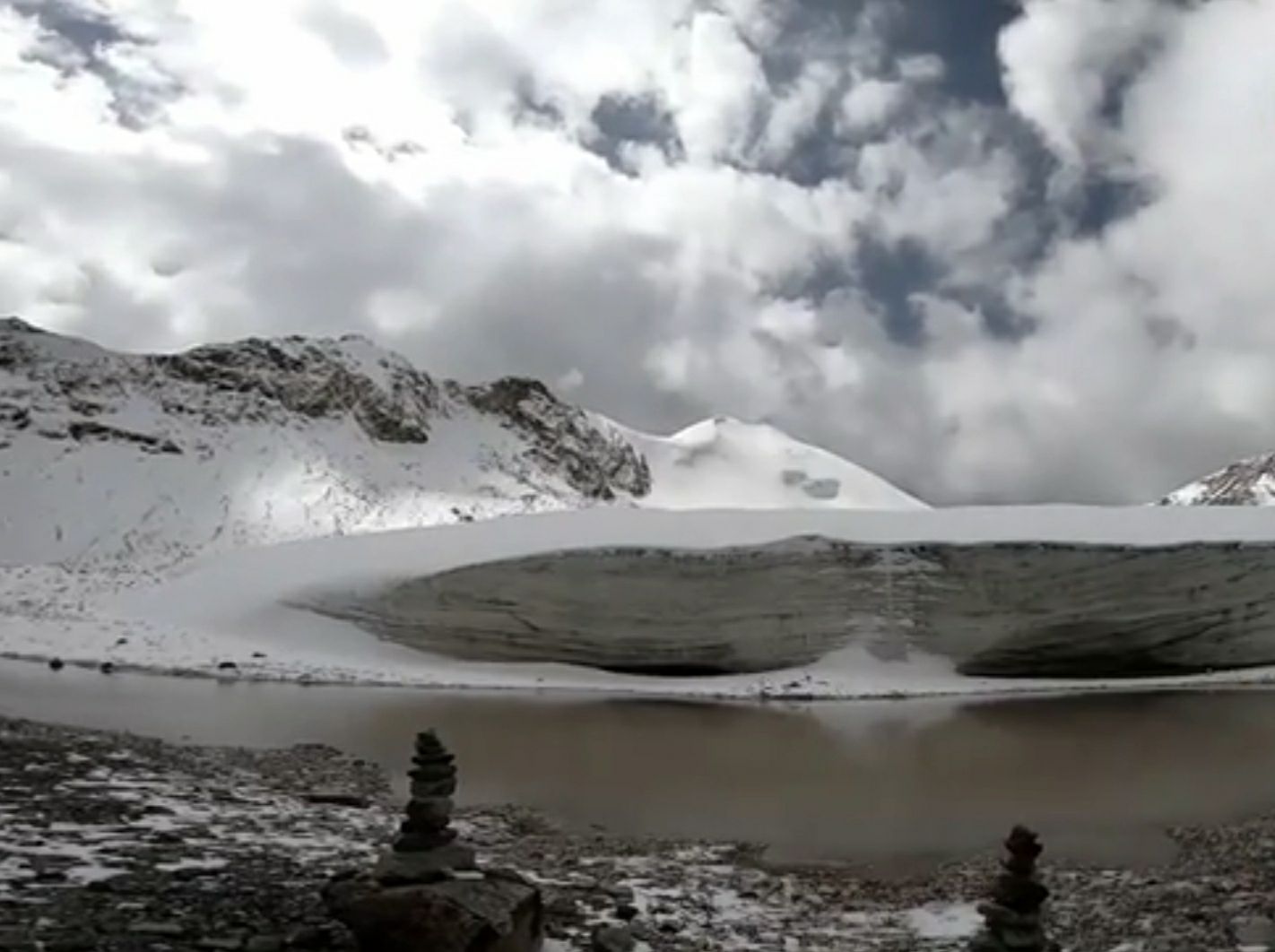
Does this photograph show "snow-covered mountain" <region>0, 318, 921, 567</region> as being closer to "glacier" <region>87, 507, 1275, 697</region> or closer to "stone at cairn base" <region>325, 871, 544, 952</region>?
"glacier" <region>87, 507, 1275, 697</region>

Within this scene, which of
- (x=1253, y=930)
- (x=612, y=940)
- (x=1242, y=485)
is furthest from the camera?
(x=1242, y=485)

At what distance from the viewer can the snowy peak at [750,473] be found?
99.6 meters

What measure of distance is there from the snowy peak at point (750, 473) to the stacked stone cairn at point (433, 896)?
89.5 metres

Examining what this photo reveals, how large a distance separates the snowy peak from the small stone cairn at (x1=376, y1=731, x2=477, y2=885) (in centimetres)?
8945

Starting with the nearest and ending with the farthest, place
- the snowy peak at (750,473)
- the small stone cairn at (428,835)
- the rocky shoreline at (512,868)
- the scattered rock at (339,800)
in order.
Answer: the small stone cairn at (428,835) → the rocky shoreline at (512,868) → the scattered rock at (339,800) → the snowy peak at (750,473)

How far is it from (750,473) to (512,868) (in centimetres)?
9869

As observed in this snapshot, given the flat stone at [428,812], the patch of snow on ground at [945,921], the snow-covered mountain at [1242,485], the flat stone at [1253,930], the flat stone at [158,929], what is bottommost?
the patch of snow on ground at [945,921]

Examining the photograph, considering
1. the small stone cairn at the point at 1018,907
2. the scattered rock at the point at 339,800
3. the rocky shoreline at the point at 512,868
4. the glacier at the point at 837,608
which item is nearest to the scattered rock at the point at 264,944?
the rocky shoreline at the point at 512,868

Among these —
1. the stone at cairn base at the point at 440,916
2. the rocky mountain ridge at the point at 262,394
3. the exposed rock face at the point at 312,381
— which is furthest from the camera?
the exposed rock face at the point at 312,381

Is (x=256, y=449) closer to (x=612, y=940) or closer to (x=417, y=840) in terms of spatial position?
(x=612, y=940)

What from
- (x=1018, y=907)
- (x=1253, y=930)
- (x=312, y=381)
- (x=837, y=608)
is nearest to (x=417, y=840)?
(x=1018, y=907)

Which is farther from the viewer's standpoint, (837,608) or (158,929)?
(837,608)

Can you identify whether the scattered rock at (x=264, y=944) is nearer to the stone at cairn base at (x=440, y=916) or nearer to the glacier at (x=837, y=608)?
the stone at cairn base at (x=440, y=916)

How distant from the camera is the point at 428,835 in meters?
4.92
